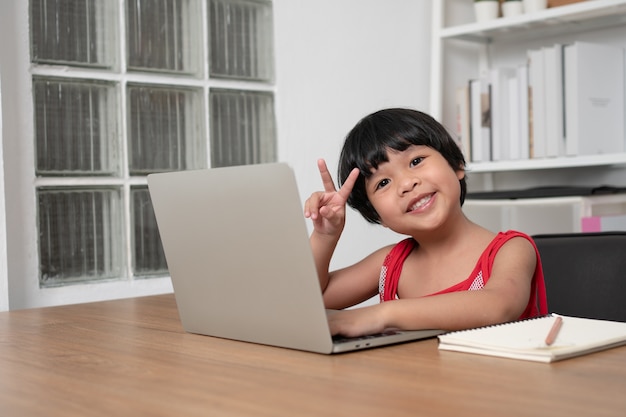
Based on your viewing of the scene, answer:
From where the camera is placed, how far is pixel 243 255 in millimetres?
1063

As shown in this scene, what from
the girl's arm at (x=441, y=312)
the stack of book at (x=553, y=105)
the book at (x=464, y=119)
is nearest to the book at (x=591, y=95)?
the stack of book at (x=553, y=105)

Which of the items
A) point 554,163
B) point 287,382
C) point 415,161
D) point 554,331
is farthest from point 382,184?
point 554,163

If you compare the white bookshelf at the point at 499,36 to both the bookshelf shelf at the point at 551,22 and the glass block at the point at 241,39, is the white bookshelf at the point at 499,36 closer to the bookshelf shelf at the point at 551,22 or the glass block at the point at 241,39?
the bookshelf shelf at the point at 551,22

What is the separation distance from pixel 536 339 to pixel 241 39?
5.84ft

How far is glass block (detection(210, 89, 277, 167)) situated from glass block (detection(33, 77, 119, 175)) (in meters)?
0.31

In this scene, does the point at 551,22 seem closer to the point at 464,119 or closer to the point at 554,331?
the point at 464,119

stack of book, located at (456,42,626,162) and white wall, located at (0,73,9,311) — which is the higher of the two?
stack of book, located at (456,42,626,162)

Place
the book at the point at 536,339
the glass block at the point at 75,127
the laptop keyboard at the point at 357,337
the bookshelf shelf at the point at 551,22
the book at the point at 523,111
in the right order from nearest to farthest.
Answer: the book at the point at 536,339 < the laptop keyboard at the point at 357,337 < the glass block at the point at 75,127 < the bookshelf shelf at the point at 551,22 < the book at the point at 523,111

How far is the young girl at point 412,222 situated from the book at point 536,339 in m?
0.15

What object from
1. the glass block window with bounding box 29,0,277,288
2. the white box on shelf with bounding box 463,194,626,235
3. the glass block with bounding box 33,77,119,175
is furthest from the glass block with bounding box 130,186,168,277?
the white box on shelf with bounding box 463,194,626,235

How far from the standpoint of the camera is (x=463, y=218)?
146cm

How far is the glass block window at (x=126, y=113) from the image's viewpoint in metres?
2.18

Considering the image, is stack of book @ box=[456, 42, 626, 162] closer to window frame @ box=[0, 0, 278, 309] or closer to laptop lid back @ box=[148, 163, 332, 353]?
window frame @ box=[0, 0, 278, 309]

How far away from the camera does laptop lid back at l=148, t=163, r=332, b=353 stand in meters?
0.97
